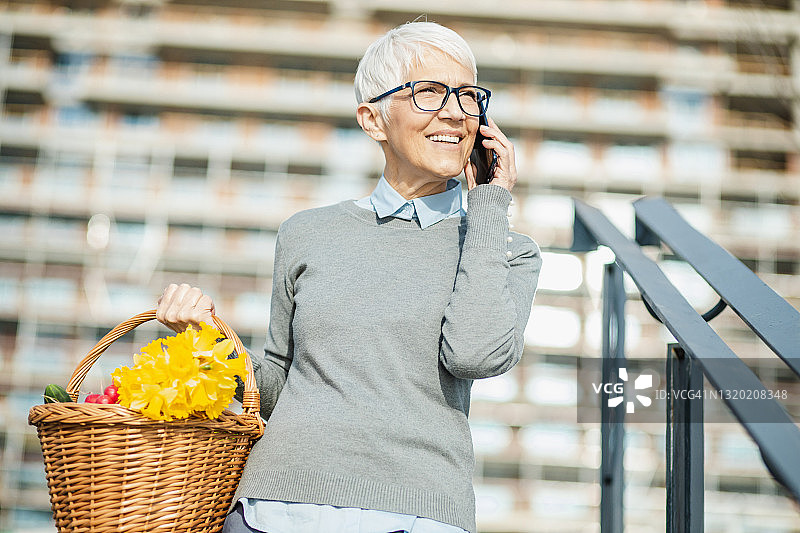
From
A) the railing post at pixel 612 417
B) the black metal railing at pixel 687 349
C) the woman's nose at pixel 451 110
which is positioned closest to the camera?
the black metal railing at pixel 687 349

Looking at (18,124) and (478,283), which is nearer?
(478,283)

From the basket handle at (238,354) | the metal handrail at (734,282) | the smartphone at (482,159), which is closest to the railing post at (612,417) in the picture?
the metal handrail at (734,282)

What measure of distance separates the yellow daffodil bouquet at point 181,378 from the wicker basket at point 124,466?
2 cm

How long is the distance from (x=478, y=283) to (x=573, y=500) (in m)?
20.3

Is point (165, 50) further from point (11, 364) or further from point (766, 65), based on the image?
point (766, 65)

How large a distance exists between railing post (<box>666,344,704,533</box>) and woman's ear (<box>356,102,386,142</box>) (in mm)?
571

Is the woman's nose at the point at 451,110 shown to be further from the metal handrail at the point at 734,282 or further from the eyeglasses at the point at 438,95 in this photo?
the metal handrail at the point at 734,282

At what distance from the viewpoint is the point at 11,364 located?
20.0m

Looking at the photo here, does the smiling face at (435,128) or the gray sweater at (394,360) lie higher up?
the smiling face at (435,128)

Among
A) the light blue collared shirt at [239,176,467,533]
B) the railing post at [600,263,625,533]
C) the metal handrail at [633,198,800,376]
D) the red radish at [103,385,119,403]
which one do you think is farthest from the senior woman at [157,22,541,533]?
the railing post at [600,263,625,533]

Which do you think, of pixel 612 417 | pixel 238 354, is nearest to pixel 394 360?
pixel 238 354

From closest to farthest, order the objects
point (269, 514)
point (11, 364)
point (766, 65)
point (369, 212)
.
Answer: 1. point (269, 514)
2. point (369, 212)
3. point (11, 364)
4. point (766, 65)

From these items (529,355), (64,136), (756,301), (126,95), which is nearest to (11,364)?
(64,136)

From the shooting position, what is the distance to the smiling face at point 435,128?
1212 mm
